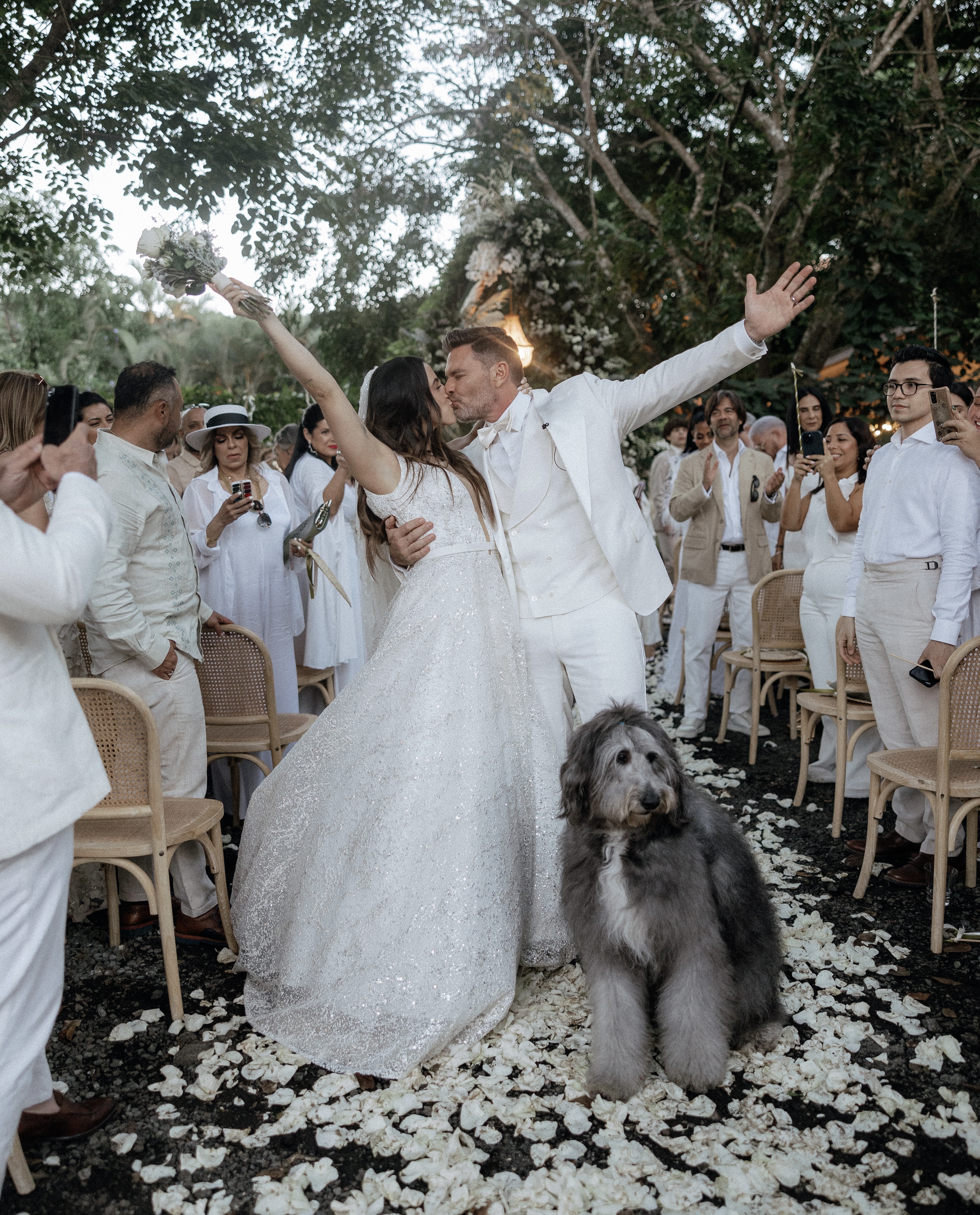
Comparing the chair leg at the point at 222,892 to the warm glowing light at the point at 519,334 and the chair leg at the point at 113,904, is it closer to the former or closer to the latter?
the chair leg at the point at 113,904

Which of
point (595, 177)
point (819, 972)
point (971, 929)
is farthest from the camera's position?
point (595, 177)

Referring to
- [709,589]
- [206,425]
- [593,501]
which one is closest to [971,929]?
[593,501]

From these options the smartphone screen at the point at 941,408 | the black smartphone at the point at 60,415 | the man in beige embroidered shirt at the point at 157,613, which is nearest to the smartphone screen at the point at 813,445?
the smartphone screen at the point at 941,408

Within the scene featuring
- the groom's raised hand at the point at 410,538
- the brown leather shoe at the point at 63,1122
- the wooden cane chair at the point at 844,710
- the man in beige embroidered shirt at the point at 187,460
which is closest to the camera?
the brown leather shoe at the point at 63,1122

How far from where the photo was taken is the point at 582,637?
10.5 feet

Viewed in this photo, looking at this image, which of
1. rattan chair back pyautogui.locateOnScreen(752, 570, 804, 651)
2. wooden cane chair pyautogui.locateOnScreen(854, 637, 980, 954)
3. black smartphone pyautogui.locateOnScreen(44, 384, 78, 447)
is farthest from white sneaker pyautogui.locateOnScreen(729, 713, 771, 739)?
black smartphone pyautogui.locateOnScreen(44, 384, 78, 447)

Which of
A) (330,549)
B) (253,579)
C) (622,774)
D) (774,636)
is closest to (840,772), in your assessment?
(774,636)

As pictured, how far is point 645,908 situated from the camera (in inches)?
103

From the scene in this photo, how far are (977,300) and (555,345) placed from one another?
4499 mm

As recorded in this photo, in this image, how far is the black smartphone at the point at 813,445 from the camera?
5.35 metres

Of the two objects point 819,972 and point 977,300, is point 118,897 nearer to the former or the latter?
point 819,972

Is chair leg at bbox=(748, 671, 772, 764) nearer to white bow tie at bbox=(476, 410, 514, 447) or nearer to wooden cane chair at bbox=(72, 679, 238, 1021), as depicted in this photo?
white bow tie at bbox=(476, 410, 514, 447)

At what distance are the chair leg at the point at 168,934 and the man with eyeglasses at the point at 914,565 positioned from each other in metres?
2.94

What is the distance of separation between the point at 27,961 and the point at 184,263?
1.85 meters
